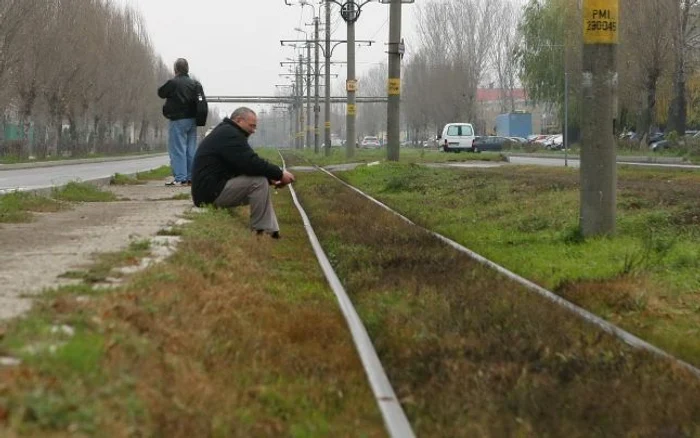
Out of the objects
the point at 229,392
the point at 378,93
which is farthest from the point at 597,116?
the point at 378,93

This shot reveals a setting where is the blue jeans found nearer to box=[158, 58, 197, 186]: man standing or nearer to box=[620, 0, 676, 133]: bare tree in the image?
box=[158, 58, 197, 186]: man standing

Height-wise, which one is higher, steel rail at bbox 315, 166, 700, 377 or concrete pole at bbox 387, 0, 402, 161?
concrete pole at bbox 387, 0, 402, 161

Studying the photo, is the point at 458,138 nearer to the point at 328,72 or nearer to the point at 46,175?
the point at 328,72

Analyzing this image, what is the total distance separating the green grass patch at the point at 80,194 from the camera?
15.0 m

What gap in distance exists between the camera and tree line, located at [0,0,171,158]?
49.1 metres

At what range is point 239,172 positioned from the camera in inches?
404

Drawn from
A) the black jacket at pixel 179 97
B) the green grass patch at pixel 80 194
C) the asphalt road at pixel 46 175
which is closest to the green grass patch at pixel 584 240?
the black jacket at pixel 179 97

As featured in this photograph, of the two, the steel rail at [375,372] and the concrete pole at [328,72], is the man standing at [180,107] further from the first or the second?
the concrete pole at [328,72]

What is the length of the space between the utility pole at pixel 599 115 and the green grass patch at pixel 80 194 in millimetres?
7909

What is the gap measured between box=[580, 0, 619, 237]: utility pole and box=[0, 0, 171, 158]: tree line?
39.8 metres

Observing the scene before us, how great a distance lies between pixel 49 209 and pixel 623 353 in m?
9.27

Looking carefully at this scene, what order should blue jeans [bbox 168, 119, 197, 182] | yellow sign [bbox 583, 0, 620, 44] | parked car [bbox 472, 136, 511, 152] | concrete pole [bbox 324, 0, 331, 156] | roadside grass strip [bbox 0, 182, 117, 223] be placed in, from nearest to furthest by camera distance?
yellow sign [bbox 583, 0, 620, 44]
roadside grass strip [bbox 0, 182, 117, 223]
blue jeans [bbox 168, 119, 197, 182]
concrete pole [bbox 324, 0, 331, 156]
parked car [bbox 472, 136, 511, 152]

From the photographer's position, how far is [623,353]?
5078 mm

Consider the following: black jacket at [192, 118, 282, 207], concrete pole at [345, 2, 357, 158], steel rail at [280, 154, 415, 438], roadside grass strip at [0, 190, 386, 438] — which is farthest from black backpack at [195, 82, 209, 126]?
concrete pole at [345, 2, 357, 158]
